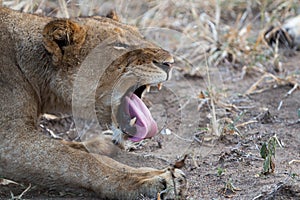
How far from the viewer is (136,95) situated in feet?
10.7

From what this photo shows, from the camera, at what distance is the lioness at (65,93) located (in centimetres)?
301

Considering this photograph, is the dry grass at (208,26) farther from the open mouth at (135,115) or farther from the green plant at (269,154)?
the green plant at (269,154)

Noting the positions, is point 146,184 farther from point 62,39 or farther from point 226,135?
point 226,135

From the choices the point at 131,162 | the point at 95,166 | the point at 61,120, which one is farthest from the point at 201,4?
the point at 95,166

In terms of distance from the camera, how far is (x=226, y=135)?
371 centimetres

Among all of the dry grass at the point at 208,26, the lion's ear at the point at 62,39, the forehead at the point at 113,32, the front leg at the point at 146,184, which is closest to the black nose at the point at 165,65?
the forehead at the point at 113,32

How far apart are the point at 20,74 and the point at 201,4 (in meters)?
3.14

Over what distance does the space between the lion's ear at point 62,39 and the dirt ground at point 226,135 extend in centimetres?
63

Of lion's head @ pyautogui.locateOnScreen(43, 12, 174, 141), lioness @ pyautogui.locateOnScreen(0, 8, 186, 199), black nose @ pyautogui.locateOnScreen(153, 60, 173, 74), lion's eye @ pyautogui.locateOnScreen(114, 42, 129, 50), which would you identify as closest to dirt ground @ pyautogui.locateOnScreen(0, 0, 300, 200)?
lioness @ pyautogui.locateOnScreen(0, 8, 186, 199)

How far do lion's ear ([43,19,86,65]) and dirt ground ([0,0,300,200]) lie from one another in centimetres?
63

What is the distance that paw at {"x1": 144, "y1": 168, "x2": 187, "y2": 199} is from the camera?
2795mm

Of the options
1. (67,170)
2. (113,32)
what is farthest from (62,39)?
(67,170)

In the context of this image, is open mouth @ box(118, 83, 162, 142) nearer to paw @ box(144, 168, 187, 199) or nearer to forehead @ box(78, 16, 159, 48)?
forehead @ box(78, 16, 159, 48)

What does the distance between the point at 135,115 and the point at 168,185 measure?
499 mm
